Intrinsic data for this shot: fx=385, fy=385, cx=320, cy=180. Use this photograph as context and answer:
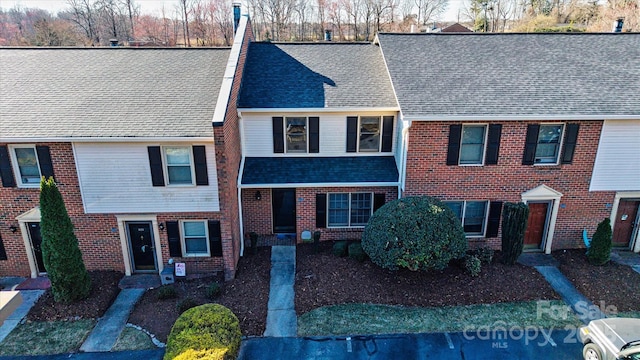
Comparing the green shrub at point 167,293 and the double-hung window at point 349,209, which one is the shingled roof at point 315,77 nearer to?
the double-hung window at point 349,209

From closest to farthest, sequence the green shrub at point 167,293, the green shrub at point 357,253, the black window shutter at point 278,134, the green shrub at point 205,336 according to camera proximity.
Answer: the green shrub at point 205,336 < the green shrub at point 167,293 < the green shrub at point 357,253 < the black window shutter at point 278,134

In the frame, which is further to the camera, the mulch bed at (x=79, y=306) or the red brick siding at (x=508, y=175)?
the red brick siding at (x=508, y=175)

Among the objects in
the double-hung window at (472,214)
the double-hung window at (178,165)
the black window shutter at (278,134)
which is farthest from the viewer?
the black window shutter at (278,134)

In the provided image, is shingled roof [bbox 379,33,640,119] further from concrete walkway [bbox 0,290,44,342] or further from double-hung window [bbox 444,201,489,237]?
concrete walkway [bbox 0,290,44,342]

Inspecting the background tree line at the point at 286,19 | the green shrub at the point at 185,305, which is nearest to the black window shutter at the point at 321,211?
the green shrub at the point at 185,305

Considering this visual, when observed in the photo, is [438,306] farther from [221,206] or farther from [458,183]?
[221,206]

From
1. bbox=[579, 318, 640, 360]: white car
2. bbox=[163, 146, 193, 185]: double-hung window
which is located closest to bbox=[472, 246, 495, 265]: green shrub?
bbox=[579, 318, 640, 360]: white car
